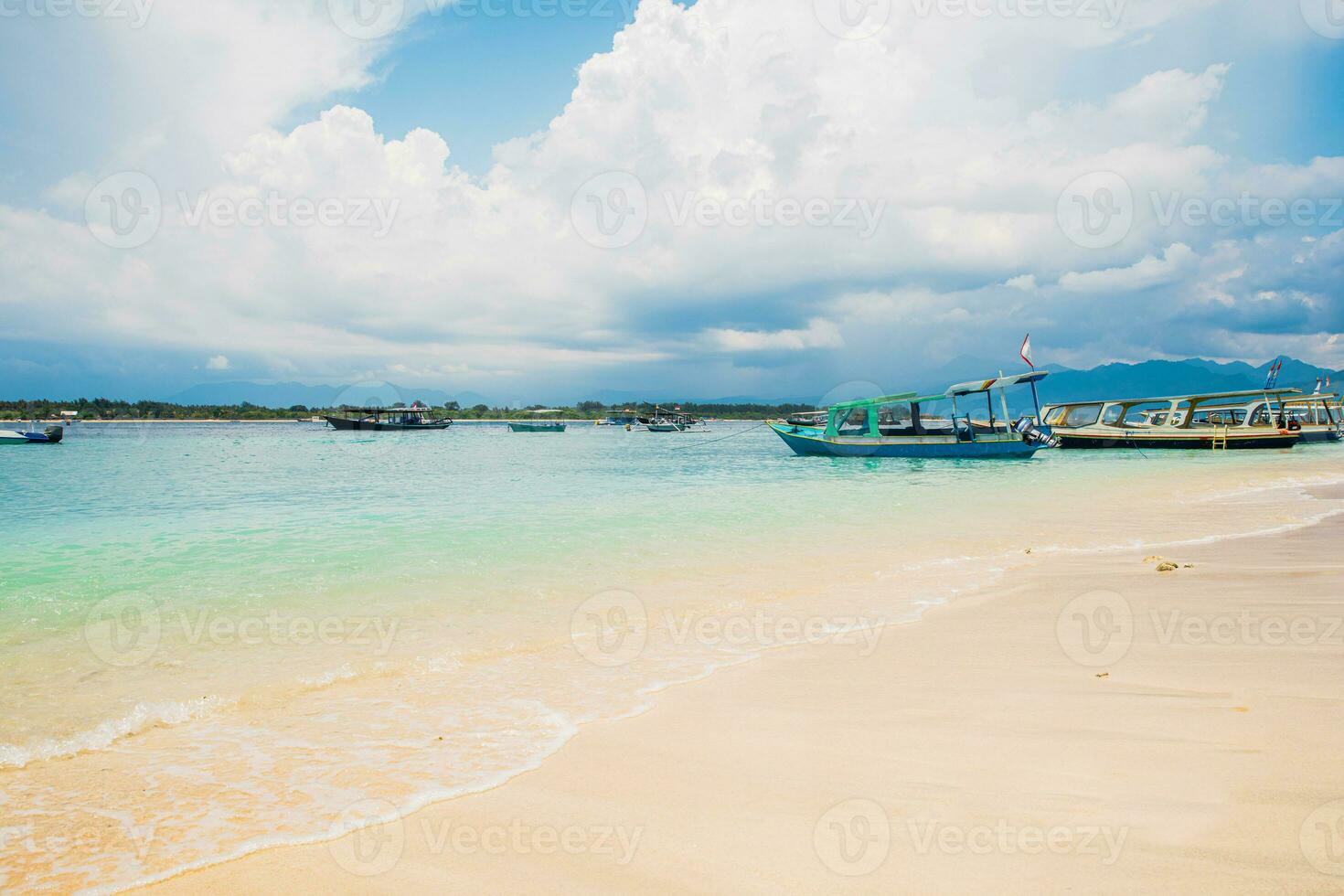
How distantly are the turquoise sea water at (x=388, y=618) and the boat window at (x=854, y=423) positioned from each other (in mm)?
15099

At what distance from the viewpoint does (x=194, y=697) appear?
5.43 meters

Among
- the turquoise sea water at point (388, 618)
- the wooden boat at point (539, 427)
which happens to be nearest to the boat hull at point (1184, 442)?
the turquoise sea water at point (388, 618)

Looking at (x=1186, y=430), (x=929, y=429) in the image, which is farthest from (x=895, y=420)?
(x=1186, y=430)

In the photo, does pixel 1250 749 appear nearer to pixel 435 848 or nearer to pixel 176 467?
pixel 435 848

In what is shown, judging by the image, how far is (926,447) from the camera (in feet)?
110

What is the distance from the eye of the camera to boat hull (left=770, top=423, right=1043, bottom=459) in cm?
3247

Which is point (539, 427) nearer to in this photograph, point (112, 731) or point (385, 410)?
point (385, 410)

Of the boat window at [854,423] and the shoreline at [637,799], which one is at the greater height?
the boat window at [854,423]

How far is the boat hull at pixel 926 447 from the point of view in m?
32.5

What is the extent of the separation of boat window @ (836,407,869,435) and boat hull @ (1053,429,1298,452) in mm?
16525

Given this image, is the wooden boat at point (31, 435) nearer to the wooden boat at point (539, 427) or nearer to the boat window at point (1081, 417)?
the wooden boat at point (539, 427)

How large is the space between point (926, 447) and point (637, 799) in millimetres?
32743

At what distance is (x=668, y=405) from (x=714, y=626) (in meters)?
169

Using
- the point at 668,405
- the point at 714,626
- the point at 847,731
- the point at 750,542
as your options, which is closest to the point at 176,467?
the point at 750,542
